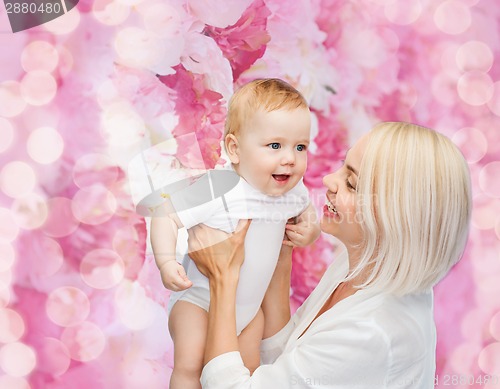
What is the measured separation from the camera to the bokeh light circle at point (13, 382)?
2.08 m

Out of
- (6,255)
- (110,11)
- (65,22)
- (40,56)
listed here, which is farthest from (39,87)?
(6,255)

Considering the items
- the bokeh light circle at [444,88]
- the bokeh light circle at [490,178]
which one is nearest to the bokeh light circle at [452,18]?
the bokeh light circle at [444,88]

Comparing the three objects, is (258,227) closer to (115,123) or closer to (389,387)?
(389,387)

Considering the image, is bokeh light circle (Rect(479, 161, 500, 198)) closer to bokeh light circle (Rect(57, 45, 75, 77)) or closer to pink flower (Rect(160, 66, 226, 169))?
pink flower (Rect(160, 66, 226, 169))

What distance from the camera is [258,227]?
151cm

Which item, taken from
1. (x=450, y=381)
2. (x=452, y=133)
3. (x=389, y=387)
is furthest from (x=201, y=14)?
(x=450, y=381)

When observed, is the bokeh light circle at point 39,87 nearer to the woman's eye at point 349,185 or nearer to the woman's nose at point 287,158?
the woman's nose at point 287,158

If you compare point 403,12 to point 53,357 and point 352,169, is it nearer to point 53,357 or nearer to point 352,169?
point 352,169

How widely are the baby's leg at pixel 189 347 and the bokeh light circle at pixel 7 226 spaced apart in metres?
→ 0.81

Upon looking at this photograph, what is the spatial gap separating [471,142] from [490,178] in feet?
0.47

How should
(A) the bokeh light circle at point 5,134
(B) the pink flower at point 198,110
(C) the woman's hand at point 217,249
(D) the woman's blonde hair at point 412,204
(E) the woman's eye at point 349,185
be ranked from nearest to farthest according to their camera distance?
(D) the woman's blonde hair at point 412,204 → (E) the woman's eye at point 349,185 → (C) the woman's hand at point 217,249 → (B) the pink flower at point 198,110 → (A) the bokeh light circle at point 5,134

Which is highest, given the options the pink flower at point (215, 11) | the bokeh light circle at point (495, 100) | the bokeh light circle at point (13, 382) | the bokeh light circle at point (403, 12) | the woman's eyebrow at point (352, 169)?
the pink flower at point (215, 11)

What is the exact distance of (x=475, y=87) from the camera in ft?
6.95

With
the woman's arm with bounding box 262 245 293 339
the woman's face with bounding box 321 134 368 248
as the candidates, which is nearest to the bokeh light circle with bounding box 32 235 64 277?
the woman's arm with bounding box 262 245 293 339
